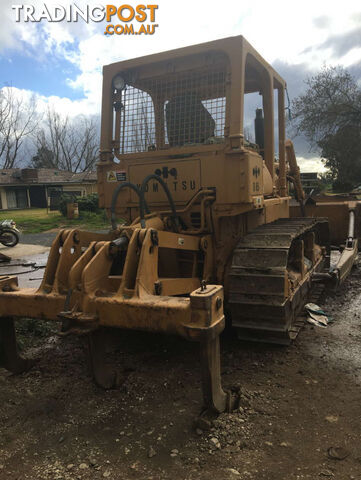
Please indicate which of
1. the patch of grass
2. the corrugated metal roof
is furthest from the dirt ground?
the corrugated metal roof

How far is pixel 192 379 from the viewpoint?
3361 mm

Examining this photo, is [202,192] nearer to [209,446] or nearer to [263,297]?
[263,297]

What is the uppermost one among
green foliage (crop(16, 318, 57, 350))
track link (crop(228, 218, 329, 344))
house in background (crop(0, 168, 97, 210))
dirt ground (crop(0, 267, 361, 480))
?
house in background (crop(0, 168, 97, 210))

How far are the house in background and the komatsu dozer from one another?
101ft

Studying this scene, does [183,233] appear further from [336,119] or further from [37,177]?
[37,177]

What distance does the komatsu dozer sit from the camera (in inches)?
111

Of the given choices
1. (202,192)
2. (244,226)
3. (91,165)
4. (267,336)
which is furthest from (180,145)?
(91,165)

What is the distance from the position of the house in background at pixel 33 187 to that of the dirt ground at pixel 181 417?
31.9 metres

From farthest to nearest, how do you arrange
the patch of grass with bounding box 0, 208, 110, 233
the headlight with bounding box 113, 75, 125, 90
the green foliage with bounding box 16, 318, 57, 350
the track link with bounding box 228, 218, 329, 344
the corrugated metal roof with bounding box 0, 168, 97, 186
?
the corrugated metal roof with bounding box 0, 168, 97, 186 < the patch of grass with bounding box 0, 208, 110, 233 < the green foliage with bounding box 16, 318, 57, 350 < the headlight with bounding box 113, 75, 125, 90 < the track link with bounding box 228, 218, 329, 344

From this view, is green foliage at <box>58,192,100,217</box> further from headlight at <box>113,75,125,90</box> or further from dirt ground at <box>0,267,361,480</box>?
dirt ground at <box>0,267,361,480</box>

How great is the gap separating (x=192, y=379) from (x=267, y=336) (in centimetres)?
78

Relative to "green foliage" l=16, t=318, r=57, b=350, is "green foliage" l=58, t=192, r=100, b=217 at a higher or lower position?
higher

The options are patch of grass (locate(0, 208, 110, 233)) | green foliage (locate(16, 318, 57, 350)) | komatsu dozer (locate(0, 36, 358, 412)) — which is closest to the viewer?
komatsu dozer (locate(0, 36, 358, 412))

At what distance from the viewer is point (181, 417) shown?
283cm
